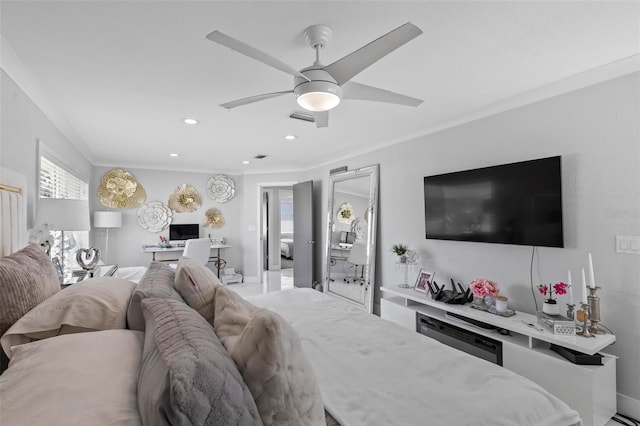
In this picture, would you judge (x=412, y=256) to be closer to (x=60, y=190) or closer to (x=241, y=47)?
(x=241, y=47)

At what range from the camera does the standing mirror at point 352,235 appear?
4.35 metres

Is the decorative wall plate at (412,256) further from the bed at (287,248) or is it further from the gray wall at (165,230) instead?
the bed at (287,248)

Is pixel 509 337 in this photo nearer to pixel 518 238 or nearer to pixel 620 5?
pixel 518 238

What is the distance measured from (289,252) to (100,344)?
7.75 metres

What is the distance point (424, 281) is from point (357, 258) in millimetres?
1341

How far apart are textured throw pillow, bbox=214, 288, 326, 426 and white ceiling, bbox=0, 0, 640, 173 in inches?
59.3

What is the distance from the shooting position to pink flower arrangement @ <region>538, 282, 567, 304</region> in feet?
7.52

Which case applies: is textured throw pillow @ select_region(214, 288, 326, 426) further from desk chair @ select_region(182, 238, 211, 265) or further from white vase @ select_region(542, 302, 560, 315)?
desk chair @ select_region(182, 238, 211, 265)

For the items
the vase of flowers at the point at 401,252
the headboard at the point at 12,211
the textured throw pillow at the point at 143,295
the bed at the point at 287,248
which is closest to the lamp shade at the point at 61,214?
the headboard at the point at 12,211

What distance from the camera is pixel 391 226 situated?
13.6ft

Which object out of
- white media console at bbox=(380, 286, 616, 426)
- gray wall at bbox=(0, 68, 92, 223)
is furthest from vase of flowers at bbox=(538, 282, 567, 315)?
gray wall at bbox=(0, 68, 92, 223)

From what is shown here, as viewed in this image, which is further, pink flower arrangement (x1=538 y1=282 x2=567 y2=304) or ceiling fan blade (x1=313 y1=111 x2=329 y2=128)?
pink flower arrangement (x1=538 y1=282 x2=567 y2=304)

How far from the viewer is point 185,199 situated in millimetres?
6145

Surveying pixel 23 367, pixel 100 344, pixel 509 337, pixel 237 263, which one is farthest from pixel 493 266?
pixel 237 263
